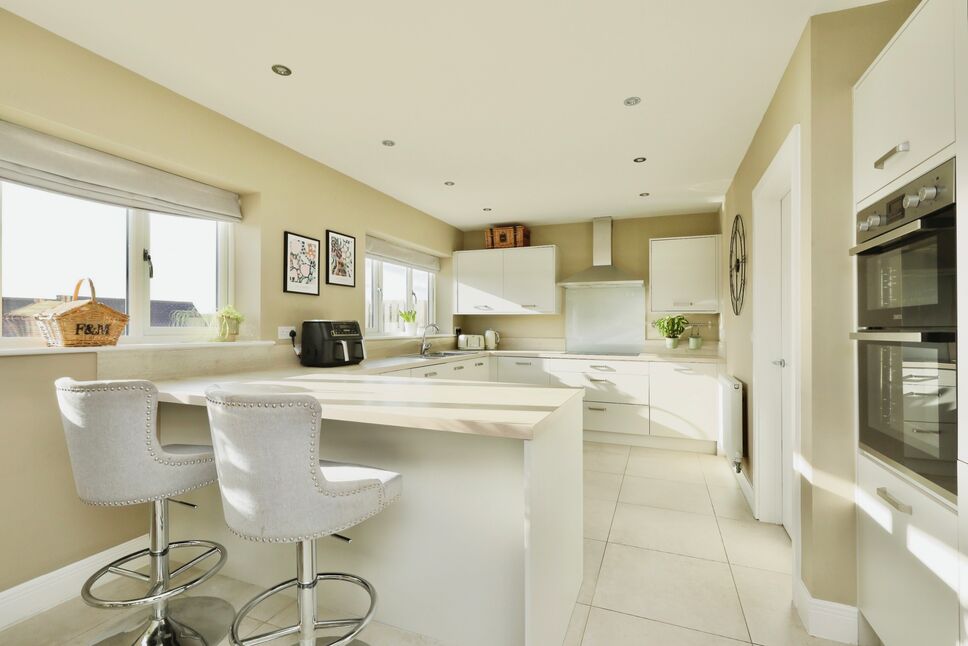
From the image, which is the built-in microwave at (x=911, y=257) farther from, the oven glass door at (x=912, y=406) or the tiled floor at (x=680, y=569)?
the tiled floor at (x=680, y=569)

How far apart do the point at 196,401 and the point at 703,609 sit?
2.20m

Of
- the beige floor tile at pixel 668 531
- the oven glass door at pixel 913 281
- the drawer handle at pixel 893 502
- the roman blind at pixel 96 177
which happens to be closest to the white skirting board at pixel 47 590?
the roman blind at pixel 96 177

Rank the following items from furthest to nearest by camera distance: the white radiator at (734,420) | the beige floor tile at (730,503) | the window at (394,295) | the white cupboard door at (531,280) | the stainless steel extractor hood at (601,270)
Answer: the white cupboard door at (531,280)
the stainless steel extractor hood at (601,270)
the window at (394,295)
the white radiator at (734,420)
the beige floor tile at (730,503)

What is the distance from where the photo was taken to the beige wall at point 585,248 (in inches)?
187

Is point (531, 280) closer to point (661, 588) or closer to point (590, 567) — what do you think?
point (590, 567)

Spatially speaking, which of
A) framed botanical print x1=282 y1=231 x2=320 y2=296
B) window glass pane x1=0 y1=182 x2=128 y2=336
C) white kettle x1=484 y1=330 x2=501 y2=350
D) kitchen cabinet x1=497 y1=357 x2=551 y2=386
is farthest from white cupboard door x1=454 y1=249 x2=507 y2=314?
window glass pane x1=0 y1=182 x2=128 y2=336

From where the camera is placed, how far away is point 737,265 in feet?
10.9

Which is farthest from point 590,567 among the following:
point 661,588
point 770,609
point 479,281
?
point 479,281

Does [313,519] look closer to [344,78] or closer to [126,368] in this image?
[126,368]

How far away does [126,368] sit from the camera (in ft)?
6.81

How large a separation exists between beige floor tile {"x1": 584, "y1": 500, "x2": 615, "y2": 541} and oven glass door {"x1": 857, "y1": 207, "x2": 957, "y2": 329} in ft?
5.46

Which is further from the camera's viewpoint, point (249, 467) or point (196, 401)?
point (196, 401)

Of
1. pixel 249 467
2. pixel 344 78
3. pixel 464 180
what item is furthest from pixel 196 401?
pixel 464 180

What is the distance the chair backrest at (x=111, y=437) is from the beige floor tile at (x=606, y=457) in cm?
307
